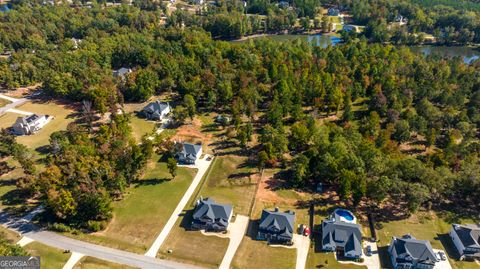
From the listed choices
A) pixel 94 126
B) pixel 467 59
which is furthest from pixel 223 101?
pixel 467 59

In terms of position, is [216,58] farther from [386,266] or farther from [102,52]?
[386,266]

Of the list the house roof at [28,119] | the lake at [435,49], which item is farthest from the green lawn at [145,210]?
the lake at [435,49]

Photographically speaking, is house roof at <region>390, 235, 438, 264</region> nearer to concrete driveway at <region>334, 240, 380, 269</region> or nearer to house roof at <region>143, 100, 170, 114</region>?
concrete driveway at <region>334, 240, 380, 269</region>

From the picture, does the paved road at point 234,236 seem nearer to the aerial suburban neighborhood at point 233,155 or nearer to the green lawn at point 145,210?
the aerial suburban neighborhood at point 233,155

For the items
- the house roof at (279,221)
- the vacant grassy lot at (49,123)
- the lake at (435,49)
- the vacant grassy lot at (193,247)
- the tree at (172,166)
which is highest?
the lake at (435,49)

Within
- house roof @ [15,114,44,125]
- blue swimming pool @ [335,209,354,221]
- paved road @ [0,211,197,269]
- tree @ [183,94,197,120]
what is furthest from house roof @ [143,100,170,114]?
blue swimming pool @ [335,209,354,221]

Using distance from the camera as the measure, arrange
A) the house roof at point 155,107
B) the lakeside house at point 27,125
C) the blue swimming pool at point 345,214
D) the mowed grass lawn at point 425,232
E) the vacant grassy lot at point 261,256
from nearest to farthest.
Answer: the vacant grassy lot at point 261,256, the mowed grass lawn at point 425,232, the blue swimming pool at point 345,214, the lakeside house at point 27,125, the house roof at point 155,107
